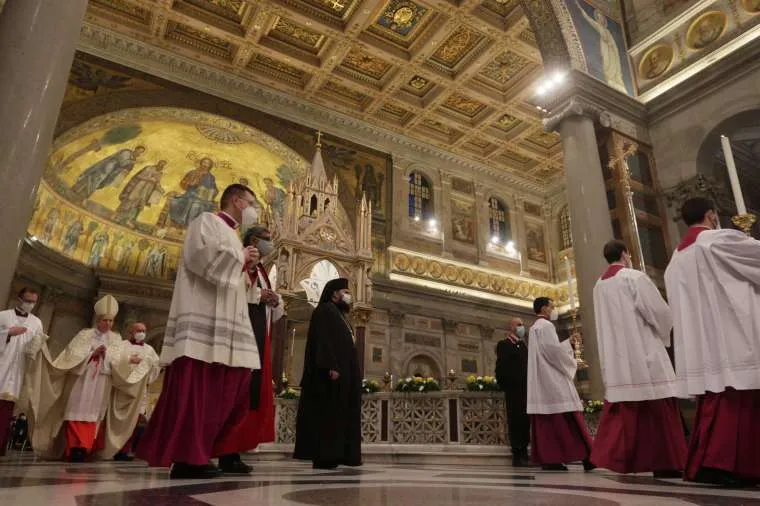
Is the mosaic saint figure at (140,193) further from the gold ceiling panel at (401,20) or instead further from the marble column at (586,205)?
the marble column at (586,205)

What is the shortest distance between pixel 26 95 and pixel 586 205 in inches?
253

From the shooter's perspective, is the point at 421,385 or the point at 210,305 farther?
the point at 421,385

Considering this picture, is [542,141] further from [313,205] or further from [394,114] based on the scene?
[313,205]

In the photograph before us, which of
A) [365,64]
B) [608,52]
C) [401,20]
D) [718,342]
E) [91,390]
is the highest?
[401,20]

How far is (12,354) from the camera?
5109 millimetres

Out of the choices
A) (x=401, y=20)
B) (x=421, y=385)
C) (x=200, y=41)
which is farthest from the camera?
(x=200, y=41)

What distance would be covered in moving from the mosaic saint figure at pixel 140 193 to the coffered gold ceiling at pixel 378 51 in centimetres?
337

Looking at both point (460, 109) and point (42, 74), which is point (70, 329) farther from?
point (460, 109)

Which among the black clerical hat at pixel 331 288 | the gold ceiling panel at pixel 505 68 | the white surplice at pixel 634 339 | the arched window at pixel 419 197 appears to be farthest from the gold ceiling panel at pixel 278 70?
the white surplice at pixel 634 339

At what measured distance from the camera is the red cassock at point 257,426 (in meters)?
2.81

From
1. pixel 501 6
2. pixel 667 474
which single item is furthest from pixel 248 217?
pixel 501 6

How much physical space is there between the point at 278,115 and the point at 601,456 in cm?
1275

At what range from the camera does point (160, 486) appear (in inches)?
82.4

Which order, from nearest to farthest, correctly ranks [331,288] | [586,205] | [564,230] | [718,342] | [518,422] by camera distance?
[718,342] → [331,288] → [518,422] → [586,205] → [564,230]
